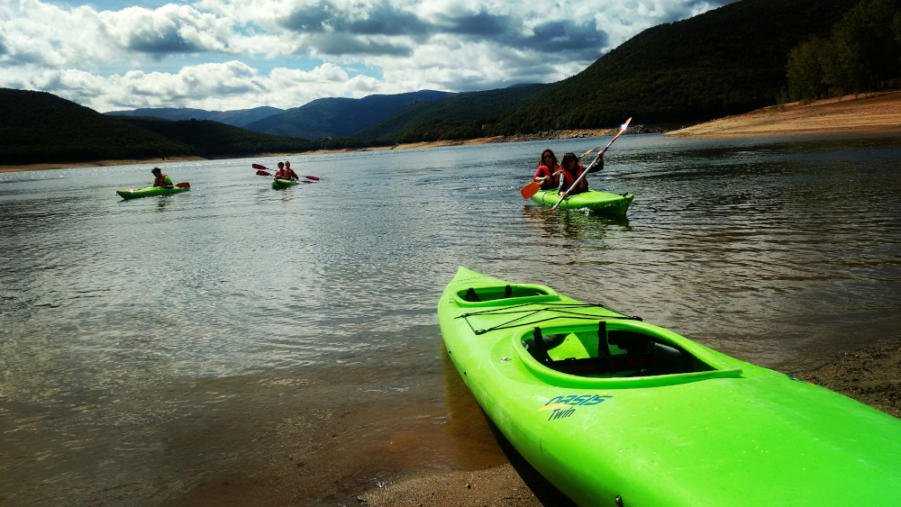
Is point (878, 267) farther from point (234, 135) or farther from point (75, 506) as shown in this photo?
point (234, 135)

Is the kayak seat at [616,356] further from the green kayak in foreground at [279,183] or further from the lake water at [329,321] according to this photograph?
the green kayak in foreground at [279,183]

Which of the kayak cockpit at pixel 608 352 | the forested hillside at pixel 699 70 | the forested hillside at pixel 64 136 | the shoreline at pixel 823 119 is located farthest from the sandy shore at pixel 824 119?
the forested hillside at pixel 64 136

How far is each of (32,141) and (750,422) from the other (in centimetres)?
14091

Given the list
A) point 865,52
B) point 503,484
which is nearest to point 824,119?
point 865,52

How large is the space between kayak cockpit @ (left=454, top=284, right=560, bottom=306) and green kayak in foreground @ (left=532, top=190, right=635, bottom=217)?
8.48 m

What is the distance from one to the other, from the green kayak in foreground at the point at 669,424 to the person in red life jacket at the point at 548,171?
14.8 metres

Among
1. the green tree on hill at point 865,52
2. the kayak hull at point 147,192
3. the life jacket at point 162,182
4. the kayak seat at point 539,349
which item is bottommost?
the kayak hull at point 147,192

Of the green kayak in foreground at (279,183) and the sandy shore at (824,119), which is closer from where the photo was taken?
the green kayak in foreground at (279,183)

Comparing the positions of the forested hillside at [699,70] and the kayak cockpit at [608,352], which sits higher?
the forested hillside at [699,70]

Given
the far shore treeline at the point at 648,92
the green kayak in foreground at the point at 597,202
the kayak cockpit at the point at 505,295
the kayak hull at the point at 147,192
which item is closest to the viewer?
the kayak cockpit at the point at 505,295

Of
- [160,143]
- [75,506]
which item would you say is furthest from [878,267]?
[160,143]

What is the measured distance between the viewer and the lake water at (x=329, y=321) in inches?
174

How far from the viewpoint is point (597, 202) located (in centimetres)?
1501

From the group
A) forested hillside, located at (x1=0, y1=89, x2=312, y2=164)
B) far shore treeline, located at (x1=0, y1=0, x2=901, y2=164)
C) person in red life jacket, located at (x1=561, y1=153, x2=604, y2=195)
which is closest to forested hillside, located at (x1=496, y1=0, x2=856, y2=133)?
far shore treeline, located at (x1=0, y1=0, x2=901, y2=164)
